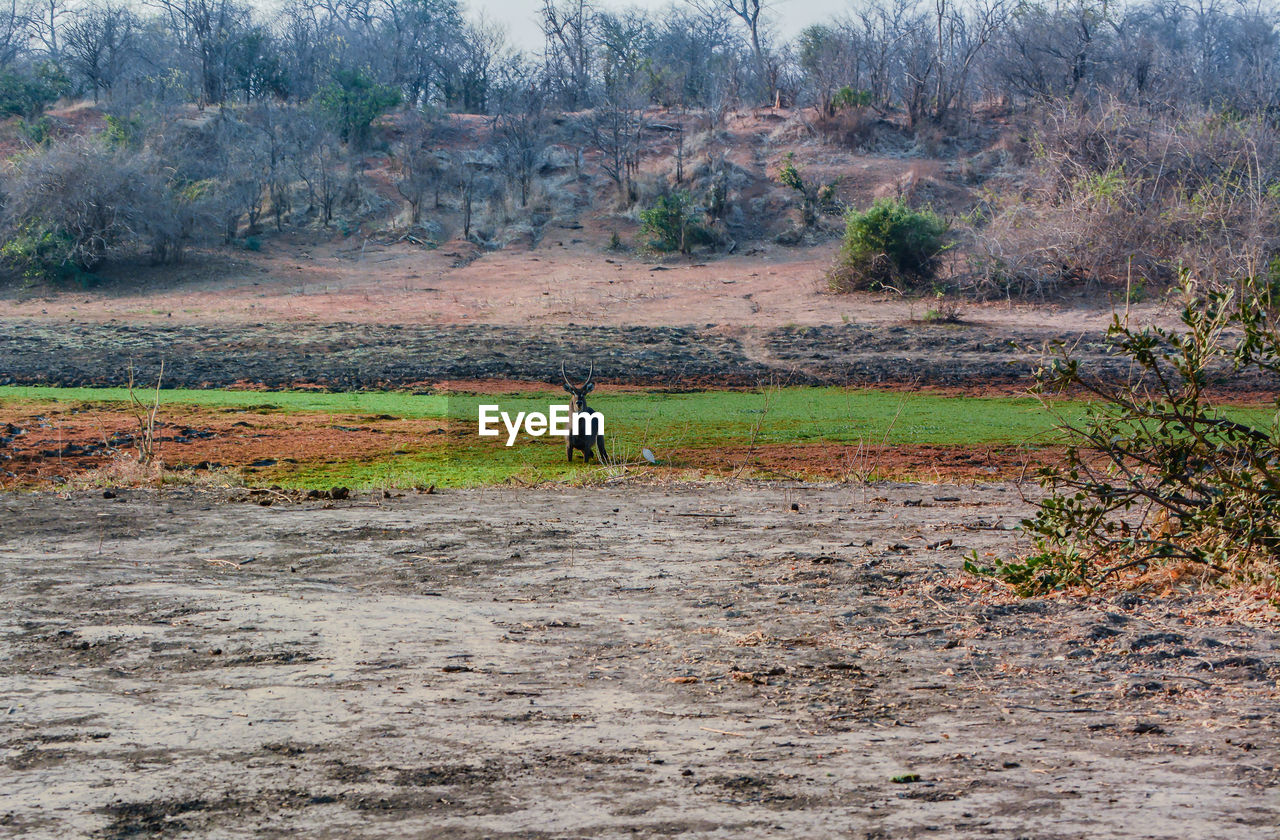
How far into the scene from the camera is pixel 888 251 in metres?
24.5

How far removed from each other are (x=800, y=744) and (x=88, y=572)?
4.53m

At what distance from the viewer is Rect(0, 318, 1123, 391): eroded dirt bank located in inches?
713

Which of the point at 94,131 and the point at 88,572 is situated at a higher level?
the point at 94,131

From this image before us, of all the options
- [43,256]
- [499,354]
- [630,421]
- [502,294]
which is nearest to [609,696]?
[630,421]

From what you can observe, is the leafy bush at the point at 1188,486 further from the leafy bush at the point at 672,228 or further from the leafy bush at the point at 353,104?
the leafy bush at the point at 353,104

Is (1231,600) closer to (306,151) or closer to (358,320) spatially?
(358,320)

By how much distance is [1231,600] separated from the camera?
5438 millimetres

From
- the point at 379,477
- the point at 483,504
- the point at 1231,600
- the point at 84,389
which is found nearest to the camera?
the point at 1231,600

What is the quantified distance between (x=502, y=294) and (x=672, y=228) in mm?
6970

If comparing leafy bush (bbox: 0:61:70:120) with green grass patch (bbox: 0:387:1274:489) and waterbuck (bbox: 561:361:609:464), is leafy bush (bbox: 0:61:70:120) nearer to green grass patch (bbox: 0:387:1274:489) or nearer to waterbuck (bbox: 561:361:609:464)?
green grass patch (bbox: 0:387:1274:489)

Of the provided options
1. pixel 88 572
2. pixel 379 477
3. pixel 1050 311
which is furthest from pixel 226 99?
pixel 88 572

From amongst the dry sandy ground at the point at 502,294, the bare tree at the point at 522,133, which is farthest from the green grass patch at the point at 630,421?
the bare tree at the point at 522,133

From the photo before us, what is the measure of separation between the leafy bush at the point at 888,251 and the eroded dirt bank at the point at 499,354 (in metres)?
→ 3.52

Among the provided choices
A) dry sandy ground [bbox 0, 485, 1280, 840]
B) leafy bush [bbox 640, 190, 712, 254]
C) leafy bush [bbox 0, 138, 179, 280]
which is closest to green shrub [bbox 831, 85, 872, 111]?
leafy bush [bbox 640, 190, 712, 254]
